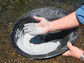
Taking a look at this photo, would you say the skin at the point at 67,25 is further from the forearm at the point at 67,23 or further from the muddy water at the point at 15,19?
the muddy water at the point at 15,19

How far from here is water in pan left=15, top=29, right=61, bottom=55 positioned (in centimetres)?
174

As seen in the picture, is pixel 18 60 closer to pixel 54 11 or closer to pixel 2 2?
pixel 54 11

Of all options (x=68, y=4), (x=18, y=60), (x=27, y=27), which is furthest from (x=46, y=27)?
(x=68, y=4)

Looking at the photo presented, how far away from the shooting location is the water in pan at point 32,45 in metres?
1.74

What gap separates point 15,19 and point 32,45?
56cm

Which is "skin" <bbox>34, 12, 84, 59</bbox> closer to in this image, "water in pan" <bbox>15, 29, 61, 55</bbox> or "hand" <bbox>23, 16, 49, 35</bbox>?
"hand" <bbox>23, 16, 49, 35</bbox>

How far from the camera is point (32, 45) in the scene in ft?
5.98

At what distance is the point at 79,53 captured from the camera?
1.43 meters

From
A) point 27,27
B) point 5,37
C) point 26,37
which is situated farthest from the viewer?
point 5,37

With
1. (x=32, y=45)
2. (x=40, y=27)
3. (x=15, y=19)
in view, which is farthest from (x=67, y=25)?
(x=15, y=19)

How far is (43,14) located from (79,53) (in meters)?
0.68

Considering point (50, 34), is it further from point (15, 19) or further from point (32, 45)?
point (15, 19)

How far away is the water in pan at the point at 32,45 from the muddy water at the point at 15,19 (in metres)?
0.22

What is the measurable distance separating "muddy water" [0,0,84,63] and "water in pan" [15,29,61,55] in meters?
0.22
